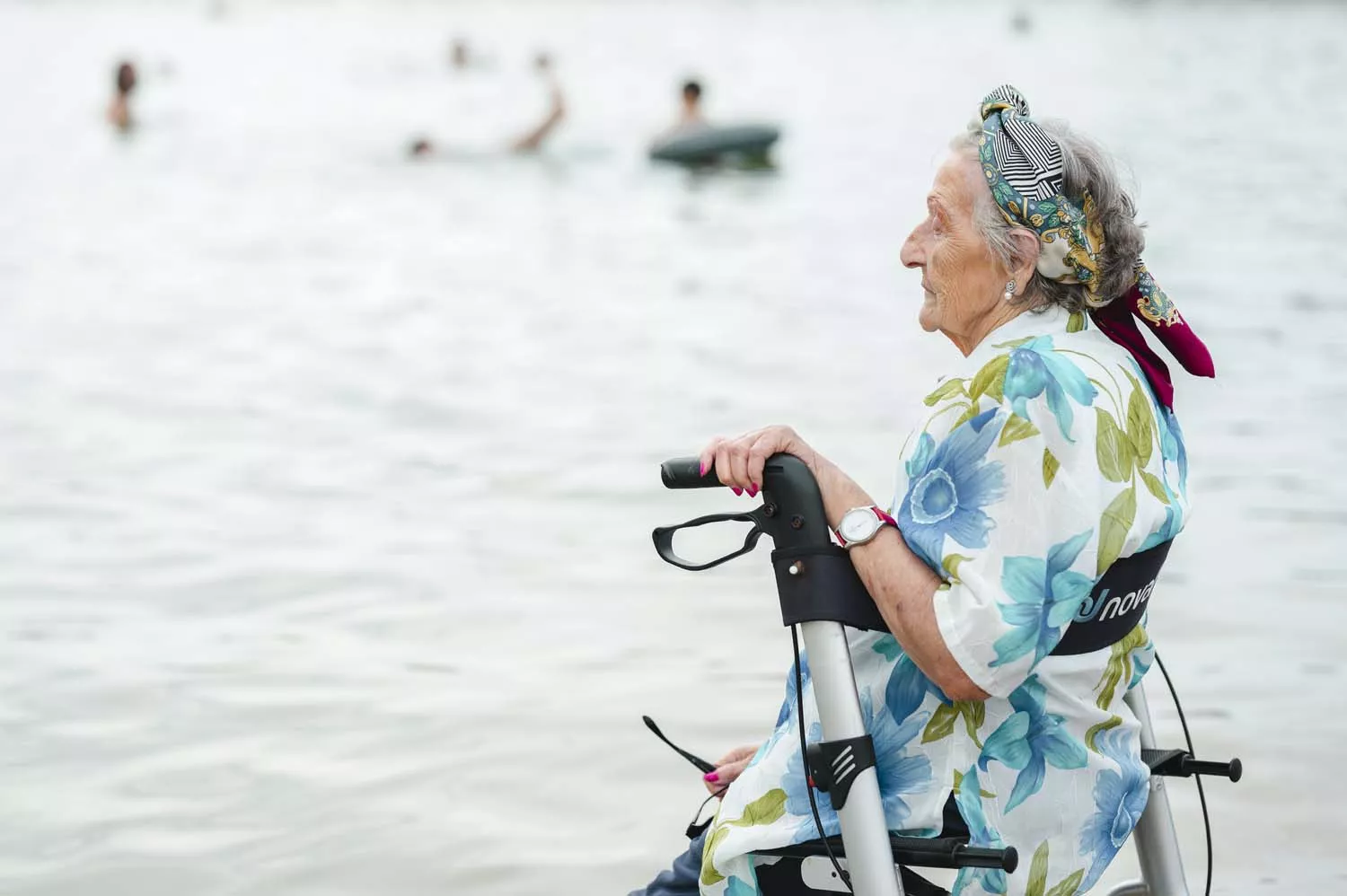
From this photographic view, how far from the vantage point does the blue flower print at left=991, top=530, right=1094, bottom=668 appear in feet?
7.09

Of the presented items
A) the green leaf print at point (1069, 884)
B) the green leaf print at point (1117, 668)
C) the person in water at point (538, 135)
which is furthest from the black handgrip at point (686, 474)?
the person in water at point (538, 135)

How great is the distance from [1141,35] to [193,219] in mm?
50152

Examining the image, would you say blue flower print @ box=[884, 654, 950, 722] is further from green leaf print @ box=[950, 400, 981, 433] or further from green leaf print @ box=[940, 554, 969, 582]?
green leaf print @ box=[950, 400, 981, 433]

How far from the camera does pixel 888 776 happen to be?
236 cm

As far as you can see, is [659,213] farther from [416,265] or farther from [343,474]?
[343,474]

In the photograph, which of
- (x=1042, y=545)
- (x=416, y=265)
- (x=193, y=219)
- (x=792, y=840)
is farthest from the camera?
(x=193, y=219)

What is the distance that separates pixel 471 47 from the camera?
2495 inches

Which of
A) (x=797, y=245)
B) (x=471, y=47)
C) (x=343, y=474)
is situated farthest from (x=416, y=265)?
(x=471, y=47)

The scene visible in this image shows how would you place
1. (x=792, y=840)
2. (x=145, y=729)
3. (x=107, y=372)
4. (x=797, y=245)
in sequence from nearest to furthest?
1. (x=792, y=840)
2. (x=145, y=729)
3. (x=107, y=372)
4. (x=797, y=245)

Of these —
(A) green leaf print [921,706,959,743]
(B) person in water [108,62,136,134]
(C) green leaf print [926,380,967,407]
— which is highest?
(B) person in water [108,62,136,134]

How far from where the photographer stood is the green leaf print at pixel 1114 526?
2227 millimetres

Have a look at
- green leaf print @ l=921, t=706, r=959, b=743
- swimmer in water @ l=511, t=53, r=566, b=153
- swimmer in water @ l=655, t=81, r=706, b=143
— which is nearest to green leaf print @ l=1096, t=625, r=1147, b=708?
green leaf print @ l=921, t=706, r=959, b=743

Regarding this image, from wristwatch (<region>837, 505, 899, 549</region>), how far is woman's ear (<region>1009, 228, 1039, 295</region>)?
375 mm

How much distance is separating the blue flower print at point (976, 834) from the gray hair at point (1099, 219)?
0.64 m
